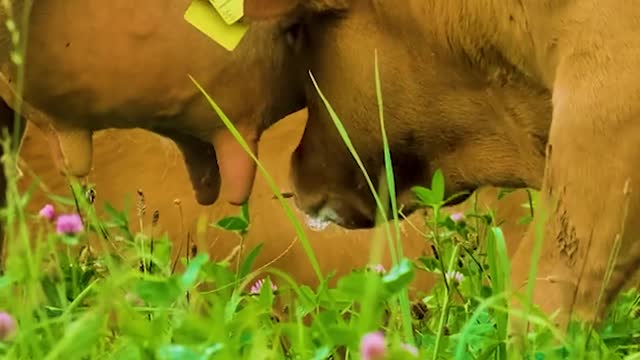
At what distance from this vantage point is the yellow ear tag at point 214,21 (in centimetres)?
175

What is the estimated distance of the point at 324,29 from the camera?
1900mm

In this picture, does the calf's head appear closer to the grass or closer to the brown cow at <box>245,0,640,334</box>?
the brown cow at <box>245,0,640,334</box>

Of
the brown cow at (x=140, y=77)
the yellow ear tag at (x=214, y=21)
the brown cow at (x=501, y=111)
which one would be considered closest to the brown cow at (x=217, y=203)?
the brown cow at (x=501, y=111)

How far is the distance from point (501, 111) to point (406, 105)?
118 millimetres

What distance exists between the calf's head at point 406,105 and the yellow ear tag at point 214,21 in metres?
0.03

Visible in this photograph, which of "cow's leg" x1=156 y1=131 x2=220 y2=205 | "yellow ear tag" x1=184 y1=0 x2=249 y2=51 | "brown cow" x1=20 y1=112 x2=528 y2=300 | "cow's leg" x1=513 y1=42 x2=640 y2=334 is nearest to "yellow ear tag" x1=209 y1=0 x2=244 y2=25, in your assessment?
"yellow ear tag" x1=184 y1=0 x2=249 y2=51

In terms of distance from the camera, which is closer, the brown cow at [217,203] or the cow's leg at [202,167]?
the cow's leg at [202,167]

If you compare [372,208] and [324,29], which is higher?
[324,29]

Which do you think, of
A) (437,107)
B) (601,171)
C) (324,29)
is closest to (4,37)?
(324,29)

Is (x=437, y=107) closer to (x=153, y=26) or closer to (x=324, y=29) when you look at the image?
(x=324, y=29)

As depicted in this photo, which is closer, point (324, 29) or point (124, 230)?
point (124, 230)

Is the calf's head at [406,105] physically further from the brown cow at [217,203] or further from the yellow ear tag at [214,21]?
the brown cow at [217,203]

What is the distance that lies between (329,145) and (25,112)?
0.39 metres

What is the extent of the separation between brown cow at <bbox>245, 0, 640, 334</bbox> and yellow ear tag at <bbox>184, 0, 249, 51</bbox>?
0.09 feet
